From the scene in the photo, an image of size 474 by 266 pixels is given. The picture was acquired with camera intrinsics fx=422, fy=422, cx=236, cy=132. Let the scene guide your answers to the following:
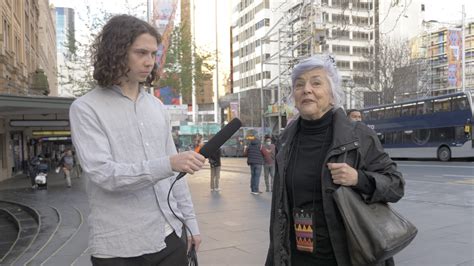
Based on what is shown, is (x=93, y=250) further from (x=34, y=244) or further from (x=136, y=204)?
(x=34, y=244)

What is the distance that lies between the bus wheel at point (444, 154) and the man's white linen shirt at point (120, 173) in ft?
87.2

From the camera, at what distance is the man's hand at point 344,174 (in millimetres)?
2072

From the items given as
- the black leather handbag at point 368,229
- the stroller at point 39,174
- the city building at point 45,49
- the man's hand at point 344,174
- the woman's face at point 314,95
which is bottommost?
the stroller at point 39,174

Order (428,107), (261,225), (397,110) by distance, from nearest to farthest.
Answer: (261,225)
(428,107)
(397,110)

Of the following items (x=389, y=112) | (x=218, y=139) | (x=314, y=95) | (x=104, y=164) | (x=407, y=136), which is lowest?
(x=407, y=136)

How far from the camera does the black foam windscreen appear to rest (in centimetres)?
195

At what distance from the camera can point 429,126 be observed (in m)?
26.5

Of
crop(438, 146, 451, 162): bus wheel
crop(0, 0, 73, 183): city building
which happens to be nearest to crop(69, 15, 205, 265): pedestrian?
crop(0, 0, 73, 183): city building

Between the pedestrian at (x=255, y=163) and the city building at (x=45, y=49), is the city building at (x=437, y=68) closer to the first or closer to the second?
the pedestrian at (x=255, y=163)

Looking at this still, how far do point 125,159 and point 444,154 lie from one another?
1059 inches

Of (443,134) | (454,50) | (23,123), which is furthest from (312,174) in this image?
A: (454,50)

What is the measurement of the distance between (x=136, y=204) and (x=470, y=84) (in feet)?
244

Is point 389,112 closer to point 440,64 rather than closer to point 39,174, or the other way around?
point 39,174

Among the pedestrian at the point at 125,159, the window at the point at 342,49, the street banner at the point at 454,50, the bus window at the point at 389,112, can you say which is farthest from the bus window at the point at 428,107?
the window at the point at 342,49
